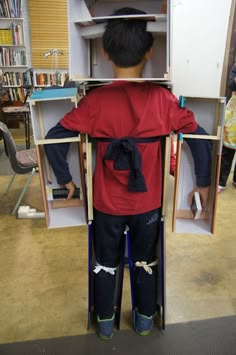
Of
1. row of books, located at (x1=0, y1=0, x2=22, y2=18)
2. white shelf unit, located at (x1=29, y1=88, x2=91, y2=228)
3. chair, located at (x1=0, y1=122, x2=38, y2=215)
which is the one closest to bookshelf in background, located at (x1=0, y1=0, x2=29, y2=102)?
row of books, located at (x1=0, y1=0, x2=22, y2=18)

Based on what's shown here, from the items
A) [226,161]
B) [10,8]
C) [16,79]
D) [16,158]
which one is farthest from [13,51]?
[226,161]

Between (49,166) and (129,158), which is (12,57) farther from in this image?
(129,158)

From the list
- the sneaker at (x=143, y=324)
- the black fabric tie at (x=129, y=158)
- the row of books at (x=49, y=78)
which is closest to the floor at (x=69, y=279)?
the sneaker at (x=143, y=324)

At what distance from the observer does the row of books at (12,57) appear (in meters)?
5.10

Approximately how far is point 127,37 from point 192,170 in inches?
22.8

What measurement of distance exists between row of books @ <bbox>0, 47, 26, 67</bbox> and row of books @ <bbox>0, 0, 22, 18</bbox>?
1.68ft

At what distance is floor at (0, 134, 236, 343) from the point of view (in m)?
1.50

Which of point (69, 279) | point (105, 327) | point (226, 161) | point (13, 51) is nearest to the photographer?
point (105, 327)

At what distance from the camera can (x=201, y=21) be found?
4.40 meters

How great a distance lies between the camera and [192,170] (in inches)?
49.7

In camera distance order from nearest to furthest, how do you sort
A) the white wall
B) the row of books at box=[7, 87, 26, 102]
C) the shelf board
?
the shelf board → the white wall → the row of books at box=[7, 87, 26, 102]

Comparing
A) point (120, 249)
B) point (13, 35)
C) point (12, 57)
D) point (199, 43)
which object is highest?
point (13, 35)

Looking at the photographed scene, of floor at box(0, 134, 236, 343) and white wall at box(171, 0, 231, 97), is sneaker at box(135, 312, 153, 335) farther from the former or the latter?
white wall at box(171, 0, 231, 97)

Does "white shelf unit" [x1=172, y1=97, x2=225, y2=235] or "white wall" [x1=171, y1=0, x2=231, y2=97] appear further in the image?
"white wall" [x1=171, y1=0, x2=231, y2=97]
